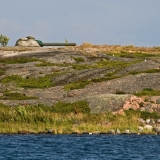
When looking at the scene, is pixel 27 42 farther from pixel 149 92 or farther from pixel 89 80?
pixel 149 92

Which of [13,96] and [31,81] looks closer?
[13,96]

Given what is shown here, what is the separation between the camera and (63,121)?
63375 mm

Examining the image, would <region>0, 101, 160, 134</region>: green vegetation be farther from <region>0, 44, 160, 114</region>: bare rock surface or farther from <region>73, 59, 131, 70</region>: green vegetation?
<region>73, 59, 131, 70</region>: green vegetation

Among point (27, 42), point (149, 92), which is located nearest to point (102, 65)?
point (27, 42)

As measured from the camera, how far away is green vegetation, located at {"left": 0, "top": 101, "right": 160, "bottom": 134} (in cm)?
6134

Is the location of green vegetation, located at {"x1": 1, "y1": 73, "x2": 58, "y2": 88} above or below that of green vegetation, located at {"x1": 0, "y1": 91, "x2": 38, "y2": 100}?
above

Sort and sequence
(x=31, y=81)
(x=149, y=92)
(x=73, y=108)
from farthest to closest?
1. (x=31, y=81)
2. (x=149, y=92)
3. (x=73, y=108)

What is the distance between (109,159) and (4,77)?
75.2 metres

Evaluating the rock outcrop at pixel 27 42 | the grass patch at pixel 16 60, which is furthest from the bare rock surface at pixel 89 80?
the rock outcrop at pixel 27 42

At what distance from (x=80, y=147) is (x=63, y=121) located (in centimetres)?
1312

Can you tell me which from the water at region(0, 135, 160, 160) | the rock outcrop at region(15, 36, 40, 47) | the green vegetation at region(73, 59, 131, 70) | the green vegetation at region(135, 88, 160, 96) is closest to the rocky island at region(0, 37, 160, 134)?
the green vegetation at region(135, 88, 160, 96)

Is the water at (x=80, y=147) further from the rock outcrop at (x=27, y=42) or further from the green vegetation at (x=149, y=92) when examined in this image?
the rock outcrop at (x=27, y=42)

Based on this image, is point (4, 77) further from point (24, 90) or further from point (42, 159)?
point (42, 159)

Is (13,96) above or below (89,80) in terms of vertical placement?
below
